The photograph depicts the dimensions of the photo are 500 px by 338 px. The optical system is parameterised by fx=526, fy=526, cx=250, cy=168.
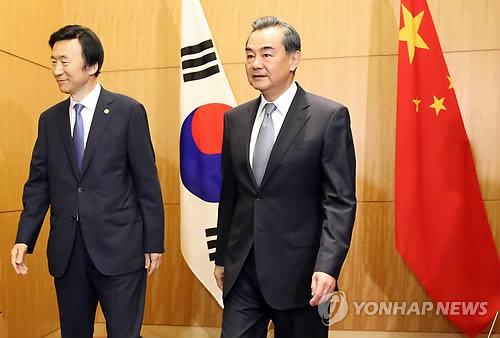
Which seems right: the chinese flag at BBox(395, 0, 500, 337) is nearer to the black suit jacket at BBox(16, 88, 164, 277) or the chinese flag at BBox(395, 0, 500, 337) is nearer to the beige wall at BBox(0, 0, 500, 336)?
A: the beige wall at BBox(0, 0, 500, 336)

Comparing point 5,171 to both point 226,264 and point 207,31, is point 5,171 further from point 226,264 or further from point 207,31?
point 226,264

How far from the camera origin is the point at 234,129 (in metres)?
2.00

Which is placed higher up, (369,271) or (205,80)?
(205,80)

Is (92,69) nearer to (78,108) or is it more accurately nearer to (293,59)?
(78,108)

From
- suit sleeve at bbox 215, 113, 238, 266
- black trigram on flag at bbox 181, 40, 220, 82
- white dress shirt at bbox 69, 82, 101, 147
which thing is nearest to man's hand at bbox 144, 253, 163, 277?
suit sleeve at bbox 215, 113, 238, 266

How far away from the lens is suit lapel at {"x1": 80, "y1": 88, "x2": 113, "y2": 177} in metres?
2.14

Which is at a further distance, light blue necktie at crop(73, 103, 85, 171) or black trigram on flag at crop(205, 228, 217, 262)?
black trigram on flag at crop(205, 228, 217, 262)

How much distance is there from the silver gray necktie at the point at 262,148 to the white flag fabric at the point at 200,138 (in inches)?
50.8

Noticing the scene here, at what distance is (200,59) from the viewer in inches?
127

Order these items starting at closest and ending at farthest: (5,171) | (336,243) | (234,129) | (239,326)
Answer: (336,243) → (239,326) → (234,129) → (5,171)

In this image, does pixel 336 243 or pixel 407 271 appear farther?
pixel 407 271

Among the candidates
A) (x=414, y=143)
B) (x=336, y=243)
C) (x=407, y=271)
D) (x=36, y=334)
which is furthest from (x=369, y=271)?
(x=36, y=334)

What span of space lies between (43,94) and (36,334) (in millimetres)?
1530

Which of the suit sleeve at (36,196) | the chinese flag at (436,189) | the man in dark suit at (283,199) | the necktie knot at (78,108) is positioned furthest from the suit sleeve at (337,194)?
the chinese flag at (436,189)
